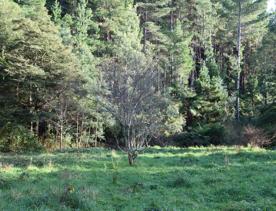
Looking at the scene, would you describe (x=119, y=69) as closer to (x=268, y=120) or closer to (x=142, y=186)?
(x=142, y=186)

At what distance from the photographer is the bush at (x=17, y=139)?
25761mm

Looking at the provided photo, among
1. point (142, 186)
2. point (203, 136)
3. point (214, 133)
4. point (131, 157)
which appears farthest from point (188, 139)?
point (142, 186)

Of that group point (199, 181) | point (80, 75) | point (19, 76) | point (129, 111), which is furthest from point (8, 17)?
point (199, 181)

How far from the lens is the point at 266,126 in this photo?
29594 mm

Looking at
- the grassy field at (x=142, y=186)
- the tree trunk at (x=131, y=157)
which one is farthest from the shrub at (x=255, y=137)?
the tree trunk at (x=131, y=157)

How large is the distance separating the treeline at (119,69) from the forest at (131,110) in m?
0.12

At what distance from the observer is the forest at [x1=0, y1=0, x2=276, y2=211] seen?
10.6 meters

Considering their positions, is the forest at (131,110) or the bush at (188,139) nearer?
the forest at (131,110)

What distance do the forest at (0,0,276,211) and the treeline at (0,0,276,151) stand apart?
0.41ft

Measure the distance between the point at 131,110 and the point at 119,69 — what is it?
13.1 feet

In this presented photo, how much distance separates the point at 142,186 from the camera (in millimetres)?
10719

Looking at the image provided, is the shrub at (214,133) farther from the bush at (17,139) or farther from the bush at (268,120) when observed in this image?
the bush at (17,139)

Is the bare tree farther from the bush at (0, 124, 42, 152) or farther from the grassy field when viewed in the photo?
the bush at (0, 124, 42, 152)

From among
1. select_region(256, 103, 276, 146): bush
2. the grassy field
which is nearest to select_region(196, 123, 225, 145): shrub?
select_region(256, 103, 276, 146): bush
